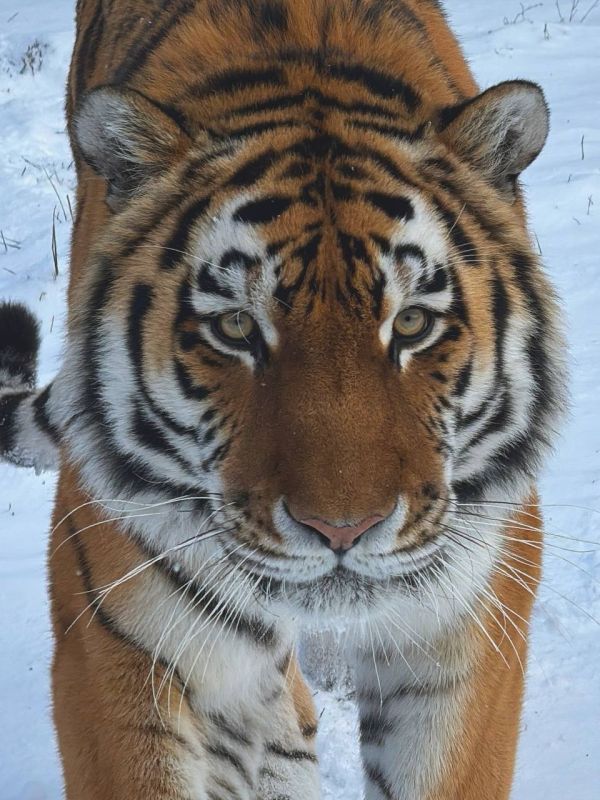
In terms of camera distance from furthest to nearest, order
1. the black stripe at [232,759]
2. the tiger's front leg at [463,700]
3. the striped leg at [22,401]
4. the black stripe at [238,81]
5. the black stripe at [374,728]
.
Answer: the striped leg at [22,401], the black stripe at [232,759], the black stripe at [374,728], the tiger's front leg at [463,700], the black stripe at [238,81]

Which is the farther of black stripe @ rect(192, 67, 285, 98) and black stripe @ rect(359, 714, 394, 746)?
black stripe @ rect(359, 714, 394, 746)

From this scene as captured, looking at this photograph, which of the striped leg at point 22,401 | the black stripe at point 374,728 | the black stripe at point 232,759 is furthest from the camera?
the striped leg at point 22,401

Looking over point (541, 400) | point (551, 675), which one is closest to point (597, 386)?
point (551, 675)

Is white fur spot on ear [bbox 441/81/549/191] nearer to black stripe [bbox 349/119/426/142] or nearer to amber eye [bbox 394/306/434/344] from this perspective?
black stripe [bbox 349/119/426/142]

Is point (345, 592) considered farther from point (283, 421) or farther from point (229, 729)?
point (229, 729)

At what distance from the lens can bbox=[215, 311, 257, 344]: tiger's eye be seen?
4.78 feet

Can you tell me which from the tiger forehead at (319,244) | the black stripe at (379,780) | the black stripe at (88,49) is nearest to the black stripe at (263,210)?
the tiger forehead at (319,244)

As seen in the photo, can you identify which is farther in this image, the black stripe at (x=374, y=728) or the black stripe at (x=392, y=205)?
the black stripe at (x=374, y=728)

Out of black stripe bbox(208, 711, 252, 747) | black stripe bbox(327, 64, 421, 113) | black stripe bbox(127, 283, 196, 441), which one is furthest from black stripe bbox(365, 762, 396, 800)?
black stripe bbox(327, 64, 421, 113)

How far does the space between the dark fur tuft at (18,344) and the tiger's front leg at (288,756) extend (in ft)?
2.50

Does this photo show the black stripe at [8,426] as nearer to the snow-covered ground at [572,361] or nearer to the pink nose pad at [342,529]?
the snow-covered ground at [572,361]

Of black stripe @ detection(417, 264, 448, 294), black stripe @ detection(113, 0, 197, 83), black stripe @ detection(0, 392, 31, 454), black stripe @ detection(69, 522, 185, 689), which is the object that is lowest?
black stripe @ detection(69, 522, 185, 689)

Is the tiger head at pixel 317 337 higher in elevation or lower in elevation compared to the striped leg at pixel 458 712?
higher

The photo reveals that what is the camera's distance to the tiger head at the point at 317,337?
4.54ft
